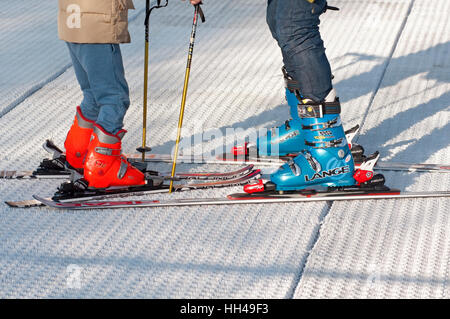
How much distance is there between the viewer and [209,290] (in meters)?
2.50

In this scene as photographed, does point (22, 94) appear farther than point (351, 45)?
No

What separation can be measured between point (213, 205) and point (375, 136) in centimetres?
115

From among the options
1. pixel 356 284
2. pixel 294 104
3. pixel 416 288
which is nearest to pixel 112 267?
pixel 356 284

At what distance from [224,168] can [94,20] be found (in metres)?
0.98

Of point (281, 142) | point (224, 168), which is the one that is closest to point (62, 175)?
point (224, 168)

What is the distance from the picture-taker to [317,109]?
121 inches

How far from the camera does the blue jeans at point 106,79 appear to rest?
303cm

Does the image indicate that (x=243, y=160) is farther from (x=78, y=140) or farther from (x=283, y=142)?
(x=78, y=140)

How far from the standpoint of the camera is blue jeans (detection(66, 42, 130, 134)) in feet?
9.95

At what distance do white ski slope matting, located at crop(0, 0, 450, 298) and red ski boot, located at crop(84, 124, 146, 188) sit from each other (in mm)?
185

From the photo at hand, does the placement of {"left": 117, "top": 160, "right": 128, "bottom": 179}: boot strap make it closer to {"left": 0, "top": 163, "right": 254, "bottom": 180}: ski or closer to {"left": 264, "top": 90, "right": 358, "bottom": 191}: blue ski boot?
{"left": 0, "top": 163, "right": 254, "bottom": 180}: ski

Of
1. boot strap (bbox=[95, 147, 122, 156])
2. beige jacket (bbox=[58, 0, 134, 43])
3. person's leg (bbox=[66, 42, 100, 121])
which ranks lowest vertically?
boot strap (bbox=[95, 147, 122, 156])

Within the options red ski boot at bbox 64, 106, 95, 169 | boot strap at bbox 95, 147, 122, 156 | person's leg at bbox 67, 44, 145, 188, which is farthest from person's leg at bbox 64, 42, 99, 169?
boot strap at bbox 95, 147, 122, 156
